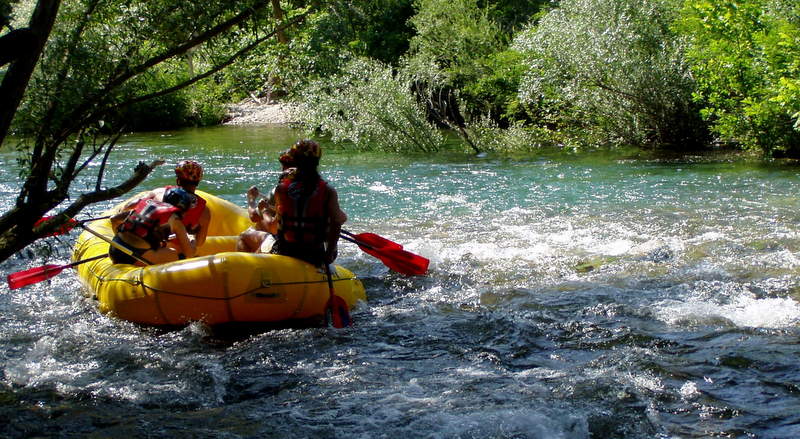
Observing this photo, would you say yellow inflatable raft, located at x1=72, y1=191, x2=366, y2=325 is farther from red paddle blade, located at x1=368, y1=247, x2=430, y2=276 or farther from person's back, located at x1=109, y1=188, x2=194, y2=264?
red paddle blade, located at x1=368, y1=247, x2=430, y2=276

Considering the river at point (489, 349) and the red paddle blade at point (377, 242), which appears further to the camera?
the red paddle blade at point (377, 242)

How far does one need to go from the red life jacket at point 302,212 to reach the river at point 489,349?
0.73m

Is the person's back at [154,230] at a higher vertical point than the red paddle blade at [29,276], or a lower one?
higher

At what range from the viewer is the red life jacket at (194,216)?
21.6 ft

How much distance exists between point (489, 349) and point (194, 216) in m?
2.79

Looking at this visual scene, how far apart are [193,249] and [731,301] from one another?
426 centimetres

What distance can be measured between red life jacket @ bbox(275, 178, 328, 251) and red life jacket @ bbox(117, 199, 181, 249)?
0.91m

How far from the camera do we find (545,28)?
54.2 ft

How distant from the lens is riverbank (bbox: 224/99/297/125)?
90.3ft

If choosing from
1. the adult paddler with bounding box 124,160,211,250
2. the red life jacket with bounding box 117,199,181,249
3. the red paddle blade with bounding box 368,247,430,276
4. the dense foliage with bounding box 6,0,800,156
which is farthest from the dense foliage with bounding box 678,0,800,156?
the red life jacket with bounding box 117,199,181,249

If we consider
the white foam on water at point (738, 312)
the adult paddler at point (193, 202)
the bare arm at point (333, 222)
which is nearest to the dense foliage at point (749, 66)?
the white foam on water at point (738, 312)

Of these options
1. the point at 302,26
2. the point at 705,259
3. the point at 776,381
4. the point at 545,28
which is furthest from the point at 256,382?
the point at 545,28

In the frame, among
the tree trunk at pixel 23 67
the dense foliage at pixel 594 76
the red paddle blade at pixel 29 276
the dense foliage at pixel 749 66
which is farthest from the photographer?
the dense foliage at pixel 594 76

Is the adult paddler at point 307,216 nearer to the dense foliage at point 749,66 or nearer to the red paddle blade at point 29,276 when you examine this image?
the red paddle blade at point 29,276
